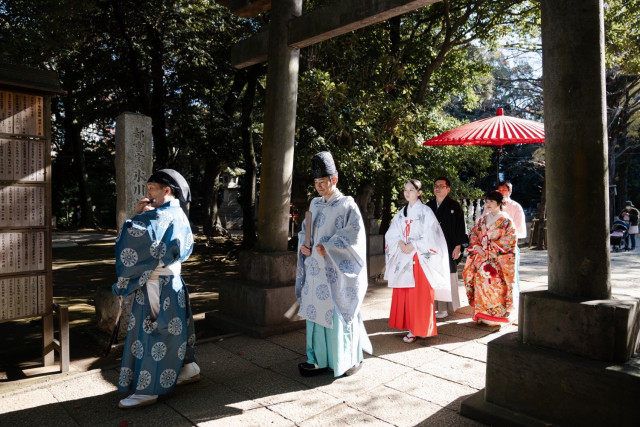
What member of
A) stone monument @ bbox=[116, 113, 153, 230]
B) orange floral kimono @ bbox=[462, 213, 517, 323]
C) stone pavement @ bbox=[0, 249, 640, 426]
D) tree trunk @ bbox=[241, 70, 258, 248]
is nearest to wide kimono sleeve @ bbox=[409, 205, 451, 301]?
orange floral kimono @ bbox=[462, 213, 517, 323]

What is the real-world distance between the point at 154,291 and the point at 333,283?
150 cm

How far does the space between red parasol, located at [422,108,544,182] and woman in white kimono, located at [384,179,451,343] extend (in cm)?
267

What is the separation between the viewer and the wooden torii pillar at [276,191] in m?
5.07

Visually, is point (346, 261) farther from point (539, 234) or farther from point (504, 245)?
point (539, 234)

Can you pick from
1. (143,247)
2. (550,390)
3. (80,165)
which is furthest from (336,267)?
(80,165)

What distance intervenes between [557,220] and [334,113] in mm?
4835

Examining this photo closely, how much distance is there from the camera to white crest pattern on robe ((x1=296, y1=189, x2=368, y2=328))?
3.86m

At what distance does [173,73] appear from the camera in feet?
42.7

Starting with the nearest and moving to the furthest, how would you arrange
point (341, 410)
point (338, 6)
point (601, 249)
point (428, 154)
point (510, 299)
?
point (601, 249)
point (341, 410)
point (338, 6)
point (510, 299)
point (428, 154)

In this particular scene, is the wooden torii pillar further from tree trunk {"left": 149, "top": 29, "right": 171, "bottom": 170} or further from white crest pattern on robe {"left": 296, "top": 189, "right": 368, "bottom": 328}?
tree trunk {"left": 149, "top": 29, "right": 171, "bottom": 170}

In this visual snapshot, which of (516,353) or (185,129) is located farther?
(185,129)

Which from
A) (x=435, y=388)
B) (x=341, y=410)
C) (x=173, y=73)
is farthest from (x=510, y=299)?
(x=173, y=73)

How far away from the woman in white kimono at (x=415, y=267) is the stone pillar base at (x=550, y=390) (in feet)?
5.57

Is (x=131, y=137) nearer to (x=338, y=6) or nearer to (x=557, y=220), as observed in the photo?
(x=338, y=6)
